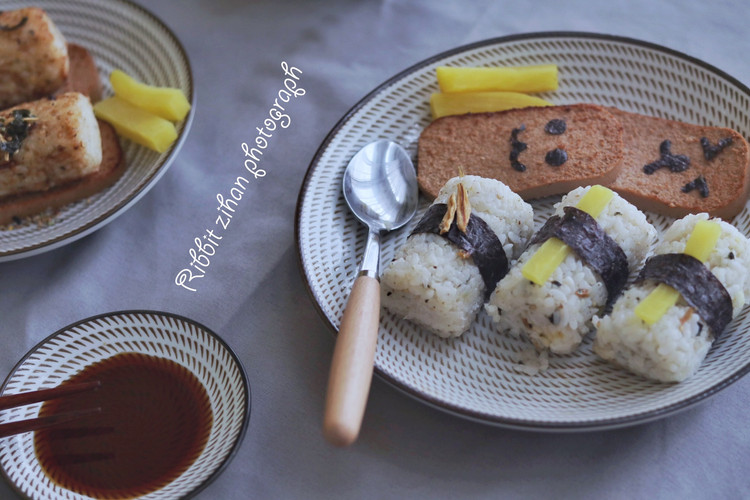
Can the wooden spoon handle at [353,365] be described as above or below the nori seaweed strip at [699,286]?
below

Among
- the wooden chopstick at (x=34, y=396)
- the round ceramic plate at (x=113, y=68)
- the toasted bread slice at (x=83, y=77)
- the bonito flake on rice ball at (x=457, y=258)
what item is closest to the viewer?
the wooden chopstick at (x=34, y=396)

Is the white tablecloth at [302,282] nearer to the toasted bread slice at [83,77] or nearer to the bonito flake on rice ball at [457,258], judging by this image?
the bonito flake on rice ball at [457,258]

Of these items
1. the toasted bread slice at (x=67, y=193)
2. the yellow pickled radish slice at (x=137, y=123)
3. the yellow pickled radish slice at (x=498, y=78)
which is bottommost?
the toasted bread slice at (x=67, y=193)

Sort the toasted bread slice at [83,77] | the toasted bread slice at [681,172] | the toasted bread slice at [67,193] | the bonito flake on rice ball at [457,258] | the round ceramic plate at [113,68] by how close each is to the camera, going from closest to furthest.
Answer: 1. the bonito flake on rice ball at [457,258]
2. the toasted bread slice at [681,172]
3. the round ceramic plate at [113,68]
4. the toasted bread slice at [67,193]
5. the toasted bread slice at [83,77]

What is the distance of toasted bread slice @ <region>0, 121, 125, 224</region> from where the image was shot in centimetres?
250

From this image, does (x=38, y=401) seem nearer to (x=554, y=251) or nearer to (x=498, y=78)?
A: (x=554, y=251)

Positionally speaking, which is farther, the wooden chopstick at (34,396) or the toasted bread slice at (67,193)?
the toasted bread slice at (67,193)

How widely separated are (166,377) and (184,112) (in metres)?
1.10

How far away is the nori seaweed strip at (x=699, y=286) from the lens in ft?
5.83

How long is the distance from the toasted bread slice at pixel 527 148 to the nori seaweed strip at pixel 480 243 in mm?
358

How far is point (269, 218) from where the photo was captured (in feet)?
8.39

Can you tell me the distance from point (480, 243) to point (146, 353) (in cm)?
104

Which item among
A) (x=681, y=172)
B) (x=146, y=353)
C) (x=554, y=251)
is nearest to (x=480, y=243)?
(x=554, y=251)

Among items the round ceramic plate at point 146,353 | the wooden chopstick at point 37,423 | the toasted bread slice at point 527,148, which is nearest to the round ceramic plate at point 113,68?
the round ceramic plate at point 146,353
